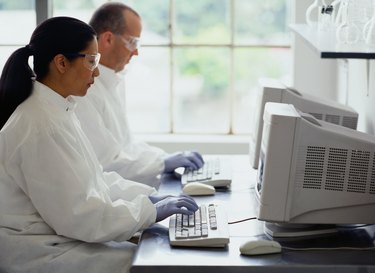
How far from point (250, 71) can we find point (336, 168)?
2.18 metres

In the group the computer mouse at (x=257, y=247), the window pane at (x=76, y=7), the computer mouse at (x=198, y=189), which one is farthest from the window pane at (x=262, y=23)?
the computer mouse at (x=257, y=247)

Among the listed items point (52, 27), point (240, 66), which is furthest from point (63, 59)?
point (240, 66)

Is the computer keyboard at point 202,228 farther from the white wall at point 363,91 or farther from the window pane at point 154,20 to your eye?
the window pane at point 154,20

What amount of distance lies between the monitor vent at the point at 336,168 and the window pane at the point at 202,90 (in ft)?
7.05

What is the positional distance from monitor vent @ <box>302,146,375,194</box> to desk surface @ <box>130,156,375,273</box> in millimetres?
151

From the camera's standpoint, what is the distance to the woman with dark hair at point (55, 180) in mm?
2100

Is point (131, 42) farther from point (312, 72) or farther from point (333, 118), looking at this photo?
point (312, 72)

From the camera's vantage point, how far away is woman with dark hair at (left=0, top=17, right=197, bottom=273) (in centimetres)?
210

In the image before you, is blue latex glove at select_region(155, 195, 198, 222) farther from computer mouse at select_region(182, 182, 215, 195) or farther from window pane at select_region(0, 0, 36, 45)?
window pane at select_region(0, 0, 36, 45)

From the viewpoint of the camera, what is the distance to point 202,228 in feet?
6.97

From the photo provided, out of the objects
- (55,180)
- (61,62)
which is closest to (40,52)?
(61,62)

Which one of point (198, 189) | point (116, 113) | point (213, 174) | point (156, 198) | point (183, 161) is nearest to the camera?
point (156, 198)

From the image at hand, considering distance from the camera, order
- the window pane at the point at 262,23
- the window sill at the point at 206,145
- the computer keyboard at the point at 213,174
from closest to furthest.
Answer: the computer keyboard at the point at 213,174 → the window sill at the point at 206,145 → the window pane at the point at 262,23

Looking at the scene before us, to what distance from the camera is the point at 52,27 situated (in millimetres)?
2223
